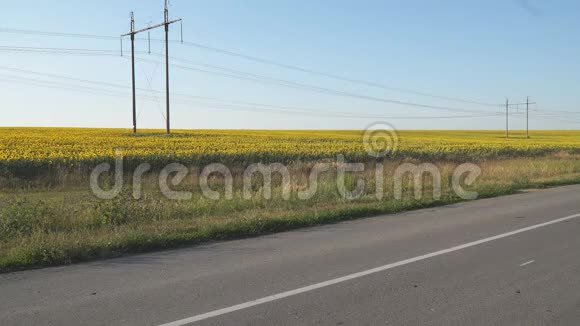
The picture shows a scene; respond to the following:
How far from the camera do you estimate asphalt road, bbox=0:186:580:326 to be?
492 centimetres

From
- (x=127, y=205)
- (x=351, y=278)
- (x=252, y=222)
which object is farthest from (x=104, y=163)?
(x=351, y=278)

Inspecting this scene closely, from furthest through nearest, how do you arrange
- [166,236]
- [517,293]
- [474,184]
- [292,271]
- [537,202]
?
[474,184] < [537,202] < [166,236] < [292,271] < [517,293]

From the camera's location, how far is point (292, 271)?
6543mm

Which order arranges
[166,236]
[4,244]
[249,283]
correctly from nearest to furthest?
1. [249,283]
2. [4,244]
3. [166,236]

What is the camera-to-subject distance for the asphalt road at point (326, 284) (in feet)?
16.1

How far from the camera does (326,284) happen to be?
595 cm

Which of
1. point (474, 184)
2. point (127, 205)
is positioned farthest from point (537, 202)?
point (127, 205)

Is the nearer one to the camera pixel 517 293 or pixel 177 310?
pixel 177 310

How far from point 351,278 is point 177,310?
209cm

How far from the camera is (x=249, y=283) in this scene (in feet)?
19.7

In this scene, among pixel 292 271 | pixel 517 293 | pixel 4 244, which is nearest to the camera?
pixel 517 293

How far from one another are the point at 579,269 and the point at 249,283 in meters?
4.02

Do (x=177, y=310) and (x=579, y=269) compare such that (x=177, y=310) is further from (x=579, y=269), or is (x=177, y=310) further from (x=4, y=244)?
(x=579, y=269)

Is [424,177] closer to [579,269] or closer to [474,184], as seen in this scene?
[474,184]
